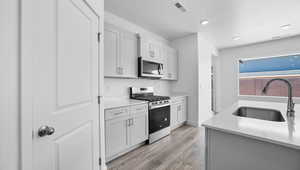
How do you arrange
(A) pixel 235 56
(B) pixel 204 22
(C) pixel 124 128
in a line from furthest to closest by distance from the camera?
(A) pixel 235 56
(B) pixel 204 22
(C) pixel 124 128

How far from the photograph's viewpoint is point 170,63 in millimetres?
3621

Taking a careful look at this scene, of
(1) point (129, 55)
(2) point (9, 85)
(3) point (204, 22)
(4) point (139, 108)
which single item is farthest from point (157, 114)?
(3) point (204, 22)

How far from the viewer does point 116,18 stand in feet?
8.68

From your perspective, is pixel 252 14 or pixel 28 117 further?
pixel 252 14

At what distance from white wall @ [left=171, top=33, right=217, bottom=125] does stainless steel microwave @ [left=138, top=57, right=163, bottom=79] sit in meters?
0.93

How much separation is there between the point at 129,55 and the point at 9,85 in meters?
2.10

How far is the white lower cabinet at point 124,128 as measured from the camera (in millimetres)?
1819

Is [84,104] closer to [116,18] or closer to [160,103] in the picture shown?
[160,103]

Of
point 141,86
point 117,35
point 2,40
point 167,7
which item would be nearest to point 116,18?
point 117,35

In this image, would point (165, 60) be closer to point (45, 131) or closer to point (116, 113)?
point (116, 113)

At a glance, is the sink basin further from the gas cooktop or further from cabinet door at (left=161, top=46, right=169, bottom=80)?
cabinet door at (left=161, top=46, right=169, bottom=80)

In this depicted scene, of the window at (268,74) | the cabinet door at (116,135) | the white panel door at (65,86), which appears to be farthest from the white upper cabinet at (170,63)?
the window at (268,74)

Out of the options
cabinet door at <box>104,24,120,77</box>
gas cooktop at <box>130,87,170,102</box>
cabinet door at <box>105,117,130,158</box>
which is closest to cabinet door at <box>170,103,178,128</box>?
gas cooktop at <box>130,87,170,102</box>

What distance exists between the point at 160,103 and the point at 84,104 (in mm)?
1720
